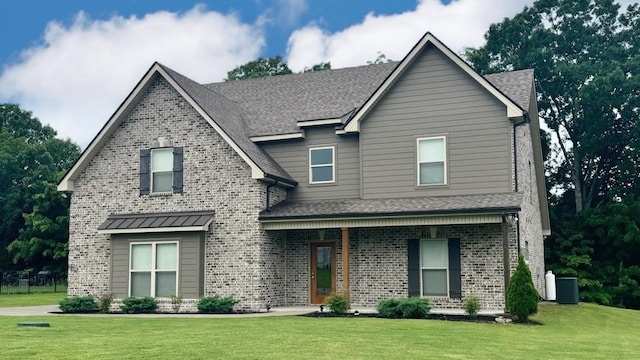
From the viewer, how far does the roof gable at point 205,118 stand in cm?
2273

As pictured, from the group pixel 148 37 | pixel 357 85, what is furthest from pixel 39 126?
pixel 357 85

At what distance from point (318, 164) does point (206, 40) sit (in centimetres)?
773

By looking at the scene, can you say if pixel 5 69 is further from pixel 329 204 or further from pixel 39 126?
pixel 329 204

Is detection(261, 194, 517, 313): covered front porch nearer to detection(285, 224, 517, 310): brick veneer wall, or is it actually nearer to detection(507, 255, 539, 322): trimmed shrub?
detection(285, 224, 517, 310): brick veneer wall

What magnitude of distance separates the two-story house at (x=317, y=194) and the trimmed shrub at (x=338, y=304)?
0.77 meters

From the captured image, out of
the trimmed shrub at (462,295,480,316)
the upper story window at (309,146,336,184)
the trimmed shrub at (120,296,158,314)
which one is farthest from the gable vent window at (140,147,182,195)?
the trimmed shrub at (462,295,480,316)

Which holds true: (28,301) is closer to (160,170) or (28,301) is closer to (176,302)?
(160,170)

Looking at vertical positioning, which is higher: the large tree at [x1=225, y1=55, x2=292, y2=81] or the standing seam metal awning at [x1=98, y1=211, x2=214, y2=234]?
the large tree at [x1=225, y1=55, x2=292, y2=81]

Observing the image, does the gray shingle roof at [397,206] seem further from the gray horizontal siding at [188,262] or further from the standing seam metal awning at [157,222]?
the gray horizontal siding at [188,262]

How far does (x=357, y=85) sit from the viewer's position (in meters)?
26.4

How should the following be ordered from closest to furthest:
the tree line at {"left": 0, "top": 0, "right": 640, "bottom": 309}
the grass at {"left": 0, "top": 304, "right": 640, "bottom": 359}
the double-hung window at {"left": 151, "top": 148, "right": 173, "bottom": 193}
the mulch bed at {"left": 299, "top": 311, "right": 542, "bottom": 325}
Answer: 1. the grass at {"left": 0, "top": 304, "right": 640, "bottom": 359}
2. the mulch bed at {"left": 299, "top": 311, "right": 542, "bottom": 325}
3. the double-hung window at {"left": 151, "top": 148, "right": 173, "bottom": 193}
4. the tree line at {"left": 0, "top": 0, "right": 640, "bottom": 309}

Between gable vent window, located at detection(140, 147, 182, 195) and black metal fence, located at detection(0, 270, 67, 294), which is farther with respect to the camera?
black metal fence, located at detection(0, 270, 67, 294)

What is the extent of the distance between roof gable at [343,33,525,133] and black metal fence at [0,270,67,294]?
24.7m

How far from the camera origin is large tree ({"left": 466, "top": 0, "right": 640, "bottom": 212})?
121 ft
